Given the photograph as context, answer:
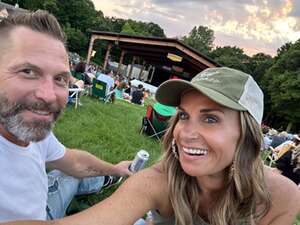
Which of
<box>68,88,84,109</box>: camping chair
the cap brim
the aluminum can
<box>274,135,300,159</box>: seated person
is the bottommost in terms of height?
<box>68,88,84,109</box>: camping chair

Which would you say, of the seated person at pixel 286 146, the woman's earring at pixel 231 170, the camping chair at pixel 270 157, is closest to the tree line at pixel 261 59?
the camping chair at pixel 270 157

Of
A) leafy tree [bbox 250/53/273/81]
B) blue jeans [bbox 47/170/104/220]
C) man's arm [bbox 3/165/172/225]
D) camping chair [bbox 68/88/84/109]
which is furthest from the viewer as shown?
leafy tree [bbox 250/53/273/81]

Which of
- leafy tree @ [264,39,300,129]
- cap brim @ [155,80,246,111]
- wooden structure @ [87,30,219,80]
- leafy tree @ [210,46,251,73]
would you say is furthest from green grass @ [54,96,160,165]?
leafy tree @ [210,46,251,73]

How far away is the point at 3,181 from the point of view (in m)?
1.69

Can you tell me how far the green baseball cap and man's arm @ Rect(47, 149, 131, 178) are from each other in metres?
1.06

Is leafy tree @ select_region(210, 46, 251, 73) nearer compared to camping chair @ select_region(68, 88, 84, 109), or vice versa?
camping chair @ select_region(68, 88, 84, 109)

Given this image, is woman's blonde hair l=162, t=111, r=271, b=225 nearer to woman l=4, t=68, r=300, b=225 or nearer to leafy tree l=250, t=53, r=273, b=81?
woman l=4, t=68, r=300, b=225

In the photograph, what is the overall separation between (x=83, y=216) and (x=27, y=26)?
117 centimetres

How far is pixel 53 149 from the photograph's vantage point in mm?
2367

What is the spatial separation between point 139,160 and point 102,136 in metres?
3.86

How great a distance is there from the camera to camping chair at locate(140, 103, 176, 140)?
25.7ft

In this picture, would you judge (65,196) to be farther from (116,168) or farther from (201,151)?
(201,151)

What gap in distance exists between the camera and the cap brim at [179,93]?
1694 mm

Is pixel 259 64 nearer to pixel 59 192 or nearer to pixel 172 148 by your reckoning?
pixel 59 192
